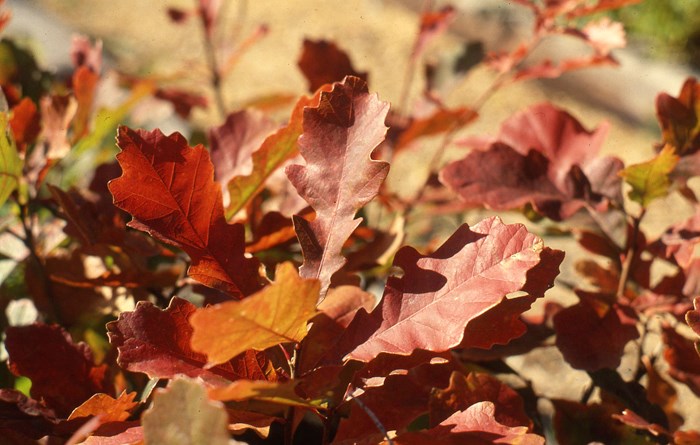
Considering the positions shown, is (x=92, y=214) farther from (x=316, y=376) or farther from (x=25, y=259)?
(x=316, y=376)

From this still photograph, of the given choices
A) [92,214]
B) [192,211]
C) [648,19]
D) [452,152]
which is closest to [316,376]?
[192,211]

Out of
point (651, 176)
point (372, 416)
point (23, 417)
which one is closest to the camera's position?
point (372, 416)

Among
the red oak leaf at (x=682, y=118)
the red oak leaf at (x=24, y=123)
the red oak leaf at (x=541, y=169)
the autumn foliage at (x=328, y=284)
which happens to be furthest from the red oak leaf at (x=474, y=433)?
the red oak leaf at (x=24, y=123)

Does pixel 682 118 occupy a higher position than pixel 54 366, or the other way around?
pixel 682 118

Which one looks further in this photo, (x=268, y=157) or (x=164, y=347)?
(x=268, y=157)

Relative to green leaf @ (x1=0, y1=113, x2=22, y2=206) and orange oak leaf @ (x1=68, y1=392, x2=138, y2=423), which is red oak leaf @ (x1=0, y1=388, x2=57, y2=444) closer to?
orange oak leaf @ (x1=68, y1=392, x2=138, y2=423)

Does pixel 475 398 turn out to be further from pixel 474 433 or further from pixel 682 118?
pixel 682 118

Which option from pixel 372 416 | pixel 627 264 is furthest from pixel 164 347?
pixel 627 264
